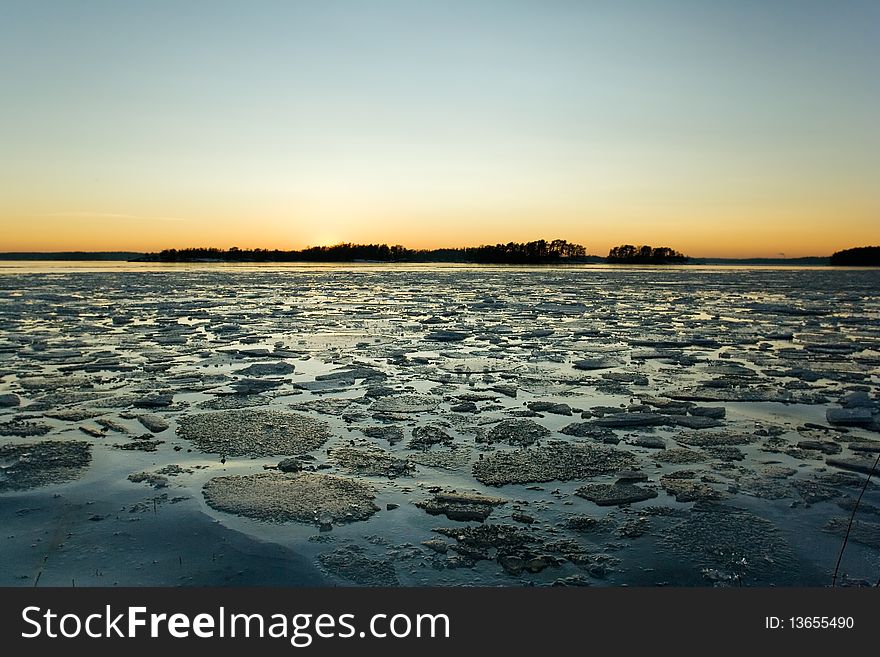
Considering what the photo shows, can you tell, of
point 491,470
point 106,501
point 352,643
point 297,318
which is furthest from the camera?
point 297,318

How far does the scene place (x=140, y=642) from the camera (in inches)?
80.4

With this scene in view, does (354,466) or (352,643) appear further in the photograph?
(354,466)

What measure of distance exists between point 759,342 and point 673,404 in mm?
5440

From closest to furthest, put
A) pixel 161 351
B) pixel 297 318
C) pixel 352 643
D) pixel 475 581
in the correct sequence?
pixel 352 643 → pixel 475 581 → pixel 161 351 → pixel 297 318

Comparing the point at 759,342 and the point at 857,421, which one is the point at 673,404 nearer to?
the point at 857,421

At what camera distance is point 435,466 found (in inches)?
154

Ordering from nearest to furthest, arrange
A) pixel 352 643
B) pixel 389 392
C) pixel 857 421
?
pixel 352 643 < pixel 857 421 < pixel 389 392

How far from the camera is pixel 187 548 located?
2.76 meters

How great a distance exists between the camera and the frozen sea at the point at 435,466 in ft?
8.72

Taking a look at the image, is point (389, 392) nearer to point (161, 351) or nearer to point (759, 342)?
point (161, 351)

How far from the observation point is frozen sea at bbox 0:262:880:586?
2658 mm

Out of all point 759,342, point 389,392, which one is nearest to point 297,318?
point 389,392

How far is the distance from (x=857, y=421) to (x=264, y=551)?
5.06 meters

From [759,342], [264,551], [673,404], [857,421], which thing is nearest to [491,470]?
[264,551]
